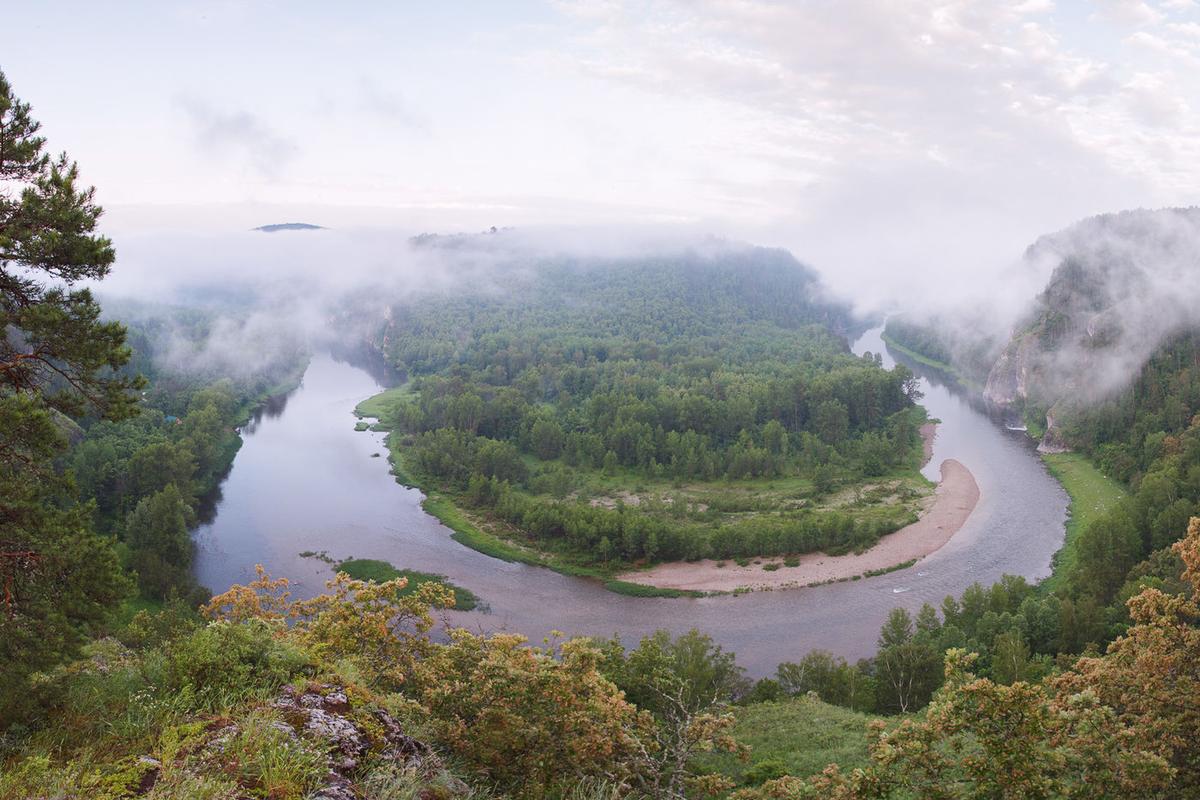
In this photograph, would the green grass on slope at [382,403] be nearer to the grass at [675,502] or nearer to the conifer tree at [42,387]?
the grass at [675,502]

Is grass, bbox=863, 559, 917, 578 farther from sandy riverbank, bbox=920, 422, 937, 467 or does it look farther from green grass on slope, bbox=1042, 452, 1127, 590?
sandy riverbank, bbox=920, 422, 937, 467

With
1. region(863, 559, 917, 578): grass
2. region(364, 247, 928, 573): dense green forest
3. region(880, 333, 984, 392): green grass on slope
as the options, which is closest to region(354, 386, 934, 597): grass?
region(364, 247, 928, 573): dense green forest

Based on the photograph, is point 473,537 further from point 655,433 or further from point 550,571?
point 655,433

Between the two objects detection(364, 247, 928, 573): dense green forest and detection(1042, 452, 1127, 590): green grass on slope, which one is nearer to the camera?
detection(1042, 452, 1127, 590): green grass on slope

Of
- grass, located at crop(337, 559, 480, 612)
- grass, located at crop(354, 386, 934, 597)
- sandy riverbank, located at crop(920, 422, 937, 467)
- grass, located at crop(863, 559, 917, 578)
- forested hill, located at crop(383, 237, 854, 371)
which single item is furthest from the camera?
forested hill, located at crop(383, 237, 854, 371)

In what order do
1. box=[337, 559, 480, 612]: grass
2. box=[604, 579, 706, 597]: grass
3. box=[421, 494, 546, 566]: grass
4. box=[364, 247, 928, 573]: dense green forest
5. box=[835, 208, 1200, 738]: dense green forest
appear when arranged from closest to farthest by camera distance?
box=[835, 208, 1200, 738]: dense green forest
box=[337, 559, 480, 612]: grass
box=[604, 579, 706, 597]: grass
box=[421, 494, 546, 566]: grass
box=[364, 247, 928, 573]: dense green forest

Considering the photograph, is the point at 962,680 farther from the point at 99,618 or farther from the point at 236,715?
the point at 99,618
